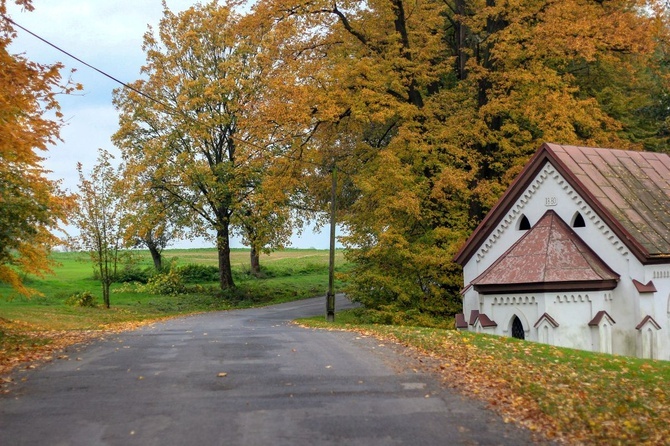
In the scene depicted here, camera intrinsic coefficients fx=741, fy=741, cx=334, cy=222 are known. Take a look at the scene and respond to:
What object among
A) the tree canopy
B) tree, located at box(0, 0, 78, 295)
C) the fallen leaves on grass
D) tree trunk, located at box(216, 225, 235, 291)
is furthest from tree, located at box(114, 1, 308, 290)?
the fallen leaves on grass

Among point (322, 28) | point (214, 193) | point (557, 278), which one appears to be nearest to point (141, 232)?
point (214, 193)

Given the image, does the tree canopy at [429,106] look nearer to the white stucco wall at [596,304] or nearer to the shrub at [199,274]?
the white stucco wall at [596,304]

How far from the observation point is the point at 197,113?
44906mm

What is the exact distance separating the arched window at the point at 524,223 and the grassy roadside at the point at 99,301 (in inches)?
571

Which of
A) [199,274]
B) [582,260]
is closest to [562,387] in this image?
[582,260]

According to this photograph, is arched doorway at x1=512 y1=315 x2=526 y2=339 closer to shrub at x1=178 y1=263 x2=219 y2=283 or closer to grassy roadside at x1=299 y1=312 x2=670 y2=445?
grassy roadside at x1=299 y1=312 x2=670 y2=445

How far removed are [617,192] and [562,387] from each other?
15124 mm

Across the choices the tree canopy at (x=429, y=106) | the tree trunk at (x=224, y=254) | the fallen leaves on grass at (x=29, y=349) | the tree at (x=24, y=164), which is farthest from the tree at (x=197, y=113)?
the fallen leaves on grass at (x=29, y=349)

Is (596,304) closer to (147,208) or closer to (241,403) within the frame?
(241,403)

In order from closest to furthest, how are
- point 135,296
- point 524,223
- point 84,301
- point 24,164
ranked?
point 24,164
point 524,223
point 84,301
point 135,296

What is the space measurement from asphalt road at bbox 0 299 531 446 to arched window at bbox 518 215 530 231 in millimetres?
12946

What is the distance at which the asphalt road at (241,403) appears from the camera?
29.8ft

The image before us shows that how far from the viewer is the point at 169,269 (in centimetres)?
5228

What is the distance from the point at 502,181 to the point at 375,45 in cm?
870
